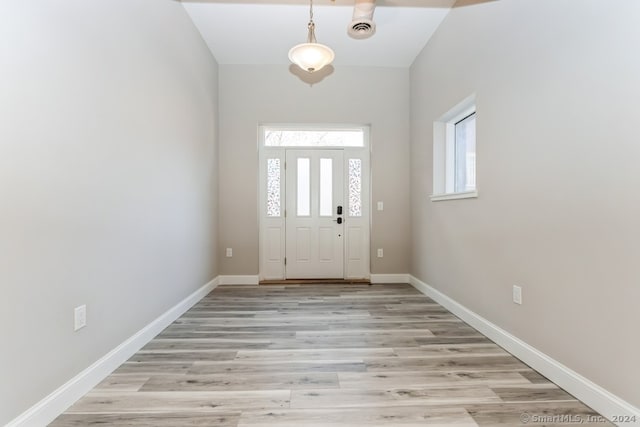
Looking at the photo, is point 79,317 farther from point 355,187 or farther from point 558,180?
point 355,187

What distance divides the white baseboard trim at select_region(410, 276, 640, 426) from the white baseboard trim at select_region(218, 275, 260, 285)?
2683mm

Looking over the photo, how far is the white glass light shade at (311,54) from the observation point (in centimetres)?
260

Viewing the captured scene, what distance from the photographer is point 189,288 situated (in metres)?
3.25

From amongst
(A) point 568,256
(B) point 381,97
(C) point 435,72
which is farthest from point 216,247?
(A) point 568,256

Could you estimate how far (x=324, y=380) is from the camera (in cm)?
182

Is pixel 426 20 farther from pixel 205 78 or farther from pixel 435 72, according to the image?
pixel 205 78

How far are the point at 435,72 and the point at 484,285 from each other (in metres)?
2.36

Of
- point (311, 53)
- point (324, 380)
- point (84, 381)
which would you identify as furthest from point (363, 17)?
point (84, 381)

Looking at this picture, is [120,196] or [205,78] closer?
[120,196]

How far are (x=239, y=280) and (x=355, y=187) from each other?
2.09 m

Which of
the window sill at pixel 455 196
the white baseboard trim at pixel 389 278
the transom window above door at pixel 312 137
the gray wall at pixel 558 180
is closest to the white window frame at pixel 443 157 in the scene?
the window sill at pixel 455 196

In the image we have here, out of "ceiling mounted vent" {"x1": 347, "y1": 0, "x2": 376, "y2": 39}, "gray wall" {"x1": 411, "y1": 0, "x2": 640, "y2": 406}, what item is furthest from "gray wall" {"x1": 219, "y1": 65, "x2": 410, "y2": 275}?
"gray wall" {"x1": 411, "y1": 0, "x2": 640, "y2": 406}

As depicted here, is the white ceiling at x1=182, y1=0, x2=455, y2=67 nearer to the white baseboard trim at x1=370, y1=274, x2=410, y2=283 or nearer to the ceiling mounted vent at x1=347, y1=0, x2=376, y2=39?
the ceiling mounted vent at x1=347, y1=0, x2=376, y2=39

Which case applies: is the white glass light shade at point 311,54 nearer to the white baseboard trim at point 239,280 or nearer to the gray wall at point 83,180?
the gray wall at point 83,180
